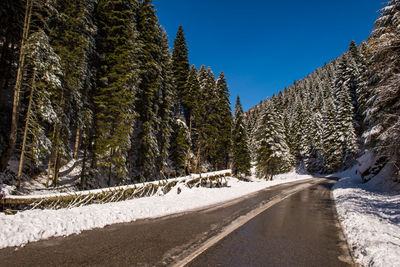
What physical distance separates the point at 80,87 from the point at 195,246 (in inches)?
530

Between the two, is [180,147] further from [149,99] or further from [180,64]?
[180,64]

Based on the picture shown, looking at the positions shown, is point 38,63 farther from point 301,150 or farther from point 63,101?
point 301,150

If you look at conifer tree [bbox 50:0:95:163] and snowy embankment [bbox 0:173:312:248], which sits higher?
conifer tree [bbox 50:0:95:163]

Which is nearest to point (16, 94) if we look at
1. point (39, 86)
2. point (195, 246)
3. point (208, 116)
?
point (39, 86)

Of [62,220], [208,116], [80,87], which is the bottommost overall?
[62,220]

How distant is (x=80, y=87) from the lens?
47.4 feet

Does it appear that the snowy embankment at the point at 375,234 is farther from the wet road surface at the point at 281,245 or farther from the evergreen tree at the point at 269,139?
the evergreen tree at the point at 269,139

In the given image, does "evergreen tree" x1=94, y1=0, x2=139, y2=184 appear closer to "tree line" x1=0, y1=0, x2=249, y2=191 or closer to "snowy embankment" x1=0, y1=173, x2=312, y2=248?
"tree line" x1=0, y1=0, x2=249, y2=191

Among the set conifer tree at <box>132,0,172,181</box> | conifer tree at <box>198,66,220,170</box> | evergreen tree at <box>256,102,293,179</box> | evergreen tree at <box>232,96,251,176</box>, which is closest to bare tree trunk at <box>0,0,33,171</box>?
conifer tree at <box>132,0,172,181</box>

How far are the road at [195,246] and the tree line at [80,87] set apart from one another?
7.81 m

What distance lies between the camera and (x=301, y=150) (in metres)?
59.1

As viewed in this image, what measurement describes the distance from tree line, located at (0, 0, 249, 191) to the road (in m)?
7.81

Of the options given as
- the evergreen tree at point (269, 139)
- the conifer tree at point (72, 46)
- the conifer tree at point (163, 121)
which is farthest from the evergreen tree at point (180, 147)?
the evergreen tree at point (269, 139)

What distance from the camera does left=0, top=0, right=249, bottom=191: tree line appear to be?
37.2 feet
